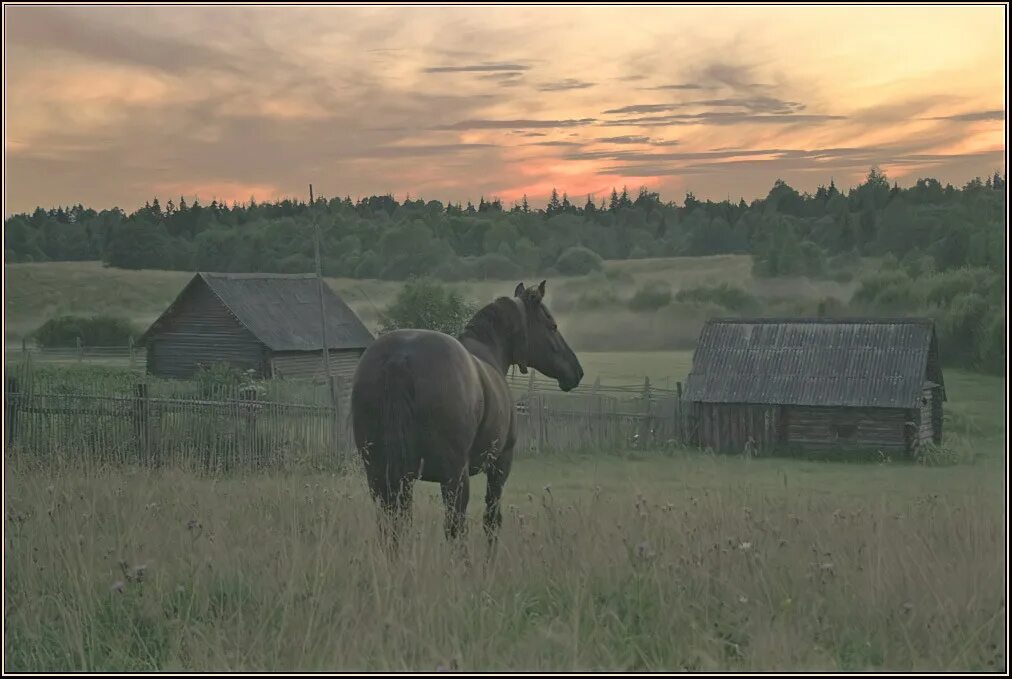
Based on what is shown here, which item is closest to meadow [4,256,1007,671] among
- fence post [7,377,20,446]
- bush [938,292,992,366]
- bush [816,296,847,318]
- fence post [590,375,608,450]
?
fence post [7,377,20,446]

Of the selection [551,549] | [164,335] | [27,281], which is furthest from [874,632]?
[27,281]

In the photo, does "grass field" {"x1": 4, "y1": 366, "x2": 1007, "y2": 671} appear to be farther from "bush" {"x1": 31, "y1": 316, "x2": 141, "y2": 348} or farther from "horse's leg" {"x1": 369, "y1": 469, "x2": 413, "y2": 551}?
"bush" {"x1": 31, "y1": 316, "x2": 141, "y2": 348}

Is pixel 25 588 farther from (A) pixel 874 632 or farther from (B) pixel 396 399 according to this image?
(A) pixel 874 632

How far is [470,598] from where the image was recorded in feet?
17.0

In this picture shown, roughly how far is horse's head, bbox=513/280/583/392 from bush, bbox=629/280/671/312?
6558cm

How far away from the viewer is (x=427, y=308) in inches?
1933

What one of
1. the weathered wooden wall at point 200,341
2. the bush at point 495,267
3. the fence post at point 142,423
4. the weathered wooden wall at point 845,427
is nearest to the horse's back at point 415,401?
the fence post at point 142,423

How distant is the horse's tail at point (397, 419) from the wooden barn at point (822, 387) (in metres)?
22.0

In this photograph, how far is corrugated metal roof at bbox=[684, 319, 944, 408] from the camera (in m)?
28.0

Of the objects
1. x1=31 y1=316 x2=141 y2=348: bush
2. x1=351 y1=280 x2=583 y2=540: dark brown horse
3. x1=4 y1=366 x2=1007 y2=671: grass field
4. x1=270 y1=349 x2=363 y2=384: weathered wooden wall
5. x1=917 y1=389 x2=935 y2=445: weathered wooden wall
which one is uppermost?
x1=351 y1=280 x2=583 y2=540: dark brown horse

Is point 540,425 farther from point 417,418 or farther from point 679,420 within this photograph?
point 417,418

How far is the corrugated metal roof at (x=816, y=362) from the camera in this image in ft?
91.8

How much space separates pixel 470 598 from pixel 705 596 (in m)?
1.11

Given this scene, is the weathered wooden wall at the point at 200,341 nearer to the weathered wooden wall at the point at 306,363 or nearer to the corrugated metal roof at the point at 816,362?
the weathered wooden wall at the point at 306,363
